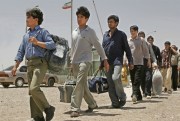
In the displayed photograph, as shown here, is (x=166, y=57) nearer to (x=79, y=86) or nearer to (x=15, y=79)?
(x=79, y=86)

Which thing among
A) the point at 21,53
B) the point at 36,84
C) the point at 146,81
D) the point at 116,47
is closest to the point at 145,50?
the point at 146,81

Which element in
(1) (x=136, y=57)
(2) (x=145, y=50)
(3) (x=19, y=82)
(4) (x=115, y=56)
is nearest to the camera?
(4) (x=115, y=56)

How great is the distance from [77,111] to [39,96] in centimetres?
126

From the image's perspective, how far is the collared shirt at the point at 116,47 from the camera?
9.35 metres

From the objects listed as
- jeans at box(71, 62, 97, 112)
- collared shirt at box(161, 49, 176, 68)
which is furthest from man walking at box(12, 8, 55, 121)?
collared shirt at box(161, 49, 176, 68)

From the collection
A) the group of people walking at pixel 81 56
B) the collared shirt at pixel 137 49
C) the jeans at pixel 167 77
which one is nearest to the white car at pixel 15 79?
the jeans at pixel 167 77

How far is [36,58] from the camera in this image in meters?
6.76

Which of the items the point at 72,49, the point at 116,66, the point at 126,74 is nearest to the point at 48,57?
the point at 72,49

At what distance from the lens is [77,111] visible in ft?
25.4

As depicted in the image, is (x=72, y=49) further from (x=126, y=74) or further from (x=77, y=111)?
(x=126, y=74)

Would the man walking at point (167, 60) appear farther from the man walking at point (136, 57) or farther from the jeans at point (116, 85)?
the jeans at point (116, 85)

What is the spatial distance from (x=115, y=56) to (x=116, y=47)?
0.66ft

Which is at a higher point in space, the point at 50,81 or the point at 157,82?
the point at 50,81

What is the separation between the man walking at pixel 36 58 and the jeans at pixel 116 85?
2582 mm
